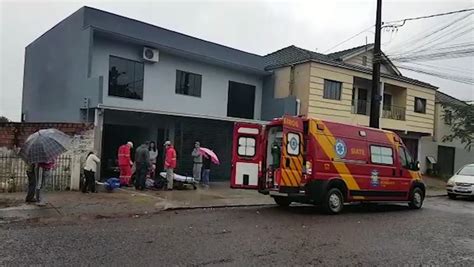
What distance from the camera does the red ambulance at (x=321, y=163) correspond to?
12.2 m

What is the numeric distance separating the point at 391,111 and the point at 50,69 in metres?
18.8

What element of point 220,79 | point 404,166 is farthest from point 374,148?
point 220,79

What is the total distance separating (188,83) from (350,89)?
8457 mm

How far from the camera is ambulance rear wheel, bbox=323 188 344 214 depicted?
40.4 ft

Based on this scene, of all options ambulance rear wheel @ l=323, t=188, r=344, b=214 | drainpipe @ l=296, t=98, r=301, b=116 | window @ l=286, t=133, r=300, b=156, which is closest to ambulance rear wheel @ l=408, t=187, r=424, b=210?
ambulance rear wheel @ l=323, t=188, r=344, b=214

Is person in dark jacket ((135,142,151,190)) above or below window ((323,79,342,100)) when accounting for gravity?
A: below

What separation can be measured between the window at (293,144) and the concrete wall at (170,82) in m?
8.18

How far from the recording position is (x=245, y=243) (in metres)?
8.05

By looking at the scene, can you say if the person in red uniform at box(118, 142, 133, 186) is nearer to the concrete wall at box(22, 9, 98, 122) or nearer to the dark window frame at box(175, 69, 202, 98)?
the concrete wall at box(22, 9, 98, 122)

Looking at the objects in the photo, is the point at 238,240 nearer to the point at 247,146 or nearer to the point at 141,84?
the point at 247,146

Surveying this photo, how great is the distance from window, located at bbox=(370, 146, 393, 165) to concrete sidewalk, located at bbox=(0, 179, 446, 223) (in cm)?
337

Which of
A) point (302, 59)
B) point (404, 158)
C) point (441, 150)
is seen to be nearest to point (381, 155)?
point (404, 158)

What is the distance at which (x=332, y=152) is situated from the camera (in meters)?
12.6

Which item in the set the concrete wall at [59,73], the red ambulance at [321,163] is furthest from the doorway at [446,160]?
the concrete wall at [59,73]
